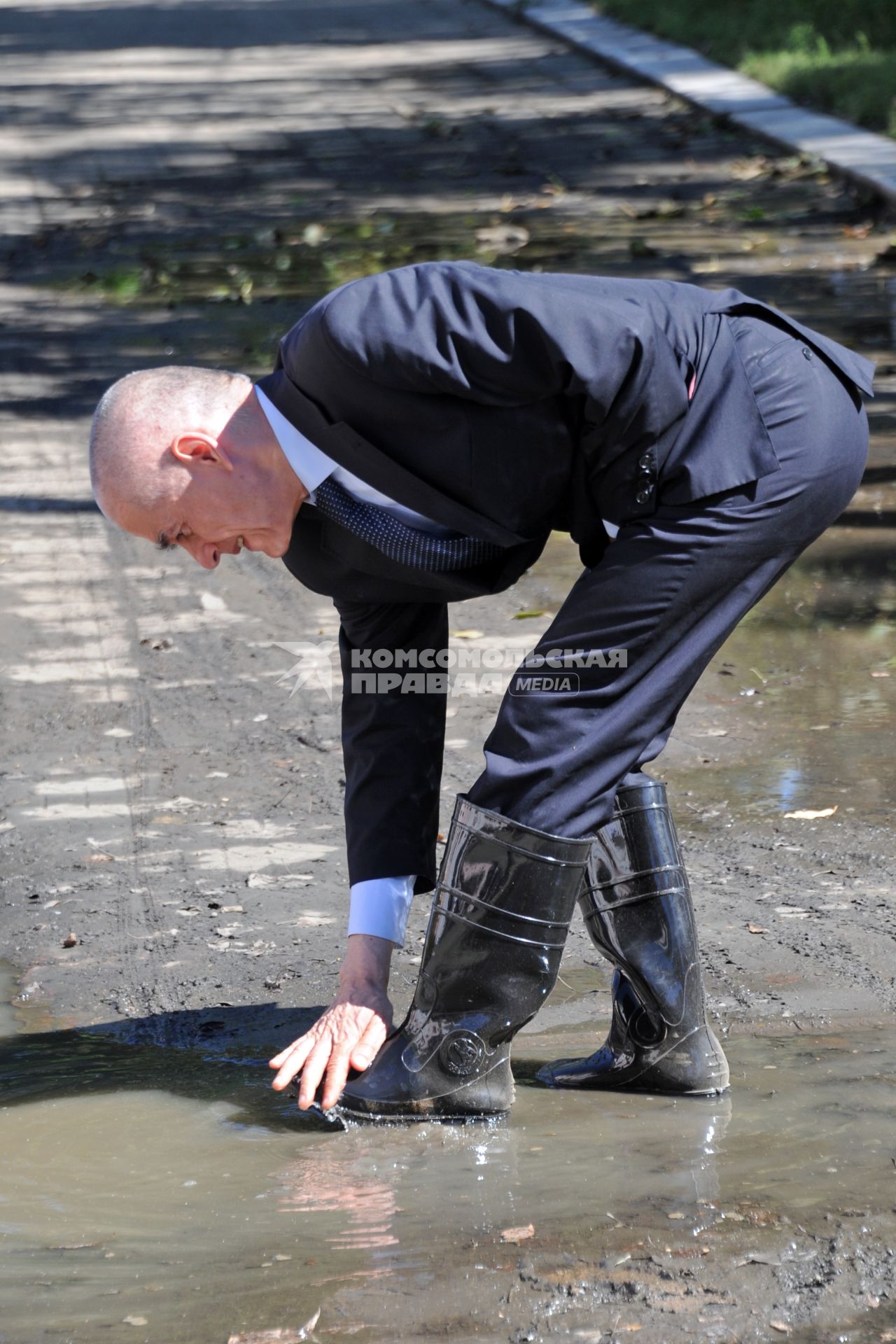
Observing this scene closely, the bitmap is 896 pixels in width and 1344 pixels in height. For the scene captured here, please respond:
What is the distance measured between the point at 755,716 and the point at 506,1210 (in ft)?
7.57

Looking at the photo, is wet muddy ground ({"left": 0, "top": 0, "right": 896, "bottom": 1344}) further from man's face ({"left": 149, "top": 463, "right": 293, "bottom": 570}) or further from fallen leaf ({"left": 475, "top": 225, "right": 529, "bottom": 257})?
man's face ({"left": 149, "top": 463, "right": 293, "bottom": 570})

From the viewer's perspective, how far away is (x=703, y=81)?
46.5 ft

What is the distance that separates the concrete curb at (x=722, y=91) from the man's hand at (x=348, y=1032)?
833 centimetres

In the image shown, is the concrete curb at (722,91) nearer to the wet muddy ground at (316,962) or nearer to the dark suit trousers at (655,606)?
the wet muddy ground at (316,962)

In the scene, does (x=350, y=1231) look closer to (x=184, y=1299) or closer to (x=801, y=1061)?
(x=184, y=1299)

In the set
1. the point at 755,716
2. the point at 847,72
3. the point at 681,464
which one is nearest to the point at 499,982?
the point at 681,464

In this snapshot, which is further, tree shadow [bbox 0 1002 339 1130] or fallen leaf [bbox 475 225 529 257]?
fallen leaf [bbox 475 225 529 257]

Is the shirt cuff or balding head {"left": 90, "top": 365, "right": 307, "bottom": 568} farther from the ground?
balding head {"left": 90, "top": 365, "right": 307, "bottom": 568}

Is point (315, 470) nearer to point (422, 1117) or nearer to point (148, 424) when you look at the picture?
point (148, 424)

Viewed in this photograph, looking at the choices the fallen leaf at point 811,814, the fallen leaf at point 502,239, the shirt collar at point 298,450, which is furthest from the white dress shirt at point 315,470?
the fallen leaf at point 502,239

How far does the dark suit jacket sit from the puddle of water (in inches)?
36.5

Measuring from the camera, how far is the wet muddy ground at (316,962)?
7.66 feet

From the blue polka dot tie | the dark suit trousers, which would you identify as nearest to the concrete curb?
the dark suit trousers

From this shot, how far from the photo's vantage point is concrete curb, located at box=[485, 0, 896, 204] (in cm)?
1100
